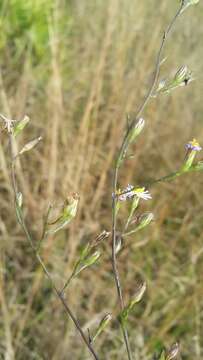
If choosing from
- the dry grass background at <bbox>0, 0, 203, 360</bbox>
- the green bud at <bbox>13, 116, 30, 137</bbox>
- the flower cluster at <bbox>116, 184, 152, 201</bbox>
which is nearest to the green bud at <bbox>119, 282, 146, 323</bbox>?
the flower cluster at <bbox>116, 184, 152, 201</bbox>

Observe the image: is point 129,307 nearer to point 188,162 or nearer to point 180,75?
point 188,162

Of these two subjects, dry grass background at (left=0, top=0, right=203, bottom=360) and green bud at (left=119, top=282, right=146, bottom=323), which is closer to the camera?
green bud at (left=119, top=282, right=146, bottom=323)

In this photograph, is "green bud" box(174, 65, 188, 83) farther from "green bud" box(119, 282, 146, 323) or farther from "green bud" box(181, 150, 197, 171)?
"green bud" box(119, 282, 146, 323)

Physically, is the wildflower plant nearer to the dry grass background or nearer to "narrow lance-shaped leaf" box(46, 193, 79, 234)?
"narrow lance-shaped leaf" box(46, 193, 79, 234)

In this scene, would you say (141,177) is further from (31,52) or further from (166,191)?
(31,52)

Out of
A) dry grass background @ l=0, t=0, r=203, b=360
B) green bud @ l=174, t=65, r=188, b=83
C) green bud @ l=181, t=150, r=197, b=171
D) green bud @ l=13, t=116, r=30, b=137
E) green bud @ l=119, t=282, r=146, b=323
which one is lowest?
green bud @ l=119, t=282, r=146, b=323

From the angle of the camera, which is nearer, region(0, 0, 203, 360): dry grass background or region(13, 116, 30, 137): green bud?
region(13, 116, 30, 137): green bud

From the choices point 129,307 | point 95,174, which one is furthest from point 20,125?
point 95,174

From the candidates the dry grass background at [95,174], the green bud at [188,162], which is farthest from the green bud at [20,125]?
the dry grass background at [95,174]

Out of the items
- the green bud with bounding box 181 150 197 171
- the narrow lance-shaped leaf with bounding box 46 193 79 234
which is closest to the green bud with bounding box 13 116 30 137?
the narrow lance-shaped leaf with bounding box 46 193 79 234

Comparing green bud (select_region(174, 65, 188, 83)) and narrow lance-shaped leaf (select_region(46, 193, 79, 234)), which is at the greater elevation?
green bud (select_region(174, 65, 188, 83))
